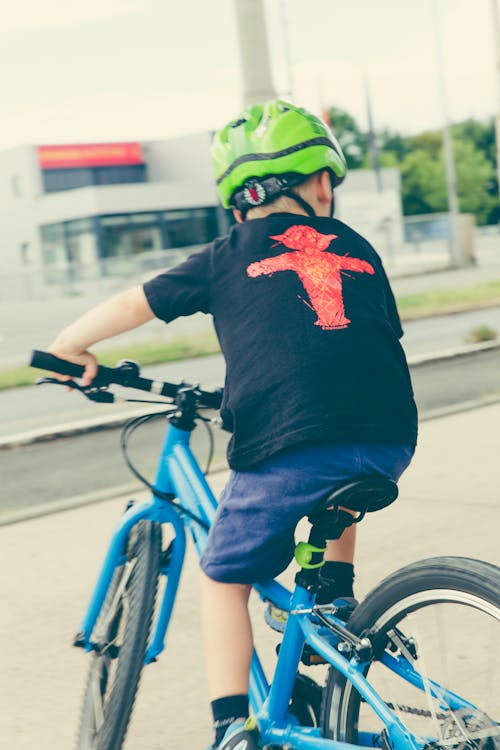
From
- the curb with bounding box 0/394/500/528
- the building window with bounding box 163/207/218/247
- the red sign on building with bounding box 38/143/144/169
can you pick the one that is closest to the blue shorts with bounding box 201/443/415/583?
the curb with bounding box 0/394/500/528

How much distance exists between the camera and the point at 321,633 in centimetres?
255

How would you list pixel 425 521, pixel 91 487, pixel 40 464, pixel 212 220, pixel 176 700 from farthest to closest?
pixel 212 220, pixel 40 464, pixel 91 487, pixel 425 521, pixel 176 700

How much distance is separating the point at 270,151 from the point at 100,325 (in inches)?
22.6

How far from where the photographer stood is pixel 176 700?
3.74 meters

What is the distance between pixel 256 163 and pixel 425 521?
3.16m

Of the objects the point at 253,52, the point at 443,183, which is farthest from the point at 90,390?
the point at 443,183

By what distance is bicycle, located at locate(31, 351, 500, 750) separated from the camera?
234 cm

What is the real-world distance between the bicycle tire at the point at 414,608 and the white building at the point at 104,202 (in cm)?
5033

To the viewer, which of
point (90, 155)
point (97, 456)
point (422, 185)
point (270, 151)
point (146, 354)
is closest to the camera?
point (270, 151)

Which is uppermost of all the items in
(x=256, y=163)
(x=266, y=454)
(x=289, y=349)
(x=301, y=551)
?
(x=256, y=163)

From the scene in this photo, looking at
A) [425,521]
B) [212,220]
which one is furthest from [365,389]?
[212,220]

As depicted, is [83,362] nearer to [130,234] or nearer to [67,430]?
[67,430]

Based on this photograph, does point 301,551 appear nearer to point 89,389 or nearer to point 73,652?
point 89,389

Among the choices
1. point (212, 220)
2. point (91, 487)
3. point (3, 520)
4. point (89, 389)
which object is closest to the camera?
point (89, 389)
